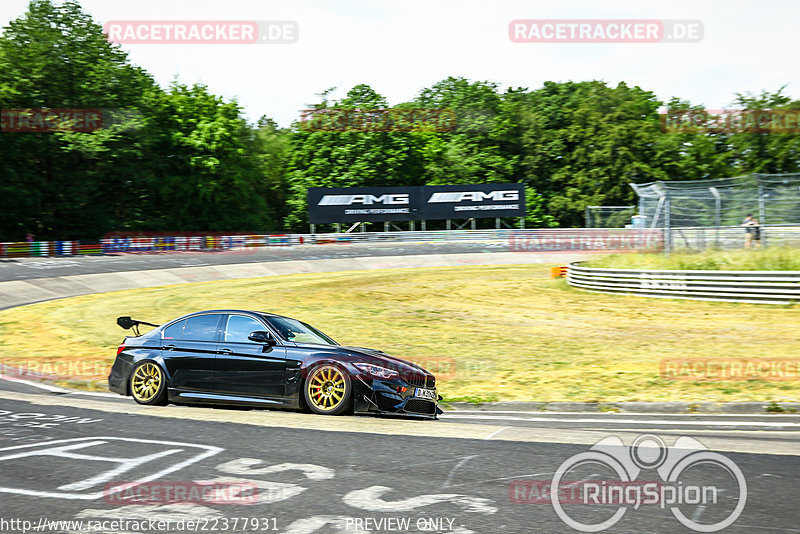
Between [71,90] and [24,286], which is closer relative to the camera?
[24,286]

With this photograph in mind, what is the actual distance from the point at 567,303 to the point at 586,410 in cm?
1364

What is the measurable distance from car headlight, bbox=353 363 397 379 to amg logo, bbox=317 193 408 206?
1896 inches

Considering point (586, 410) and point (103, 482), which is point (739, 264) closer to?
point (586, 410)

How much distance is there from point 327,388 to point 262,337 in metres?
1.12

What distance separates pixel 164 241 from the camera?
159 ft

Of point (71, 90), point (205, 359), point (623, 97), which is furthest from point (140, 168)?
point (205, 359)

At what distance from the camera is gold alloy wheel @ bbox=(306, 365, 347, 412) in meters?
9.12

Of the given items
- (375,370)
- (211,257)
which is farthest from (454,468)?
(211,257)

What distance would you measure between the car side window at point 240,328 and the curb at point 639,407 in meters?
3.00

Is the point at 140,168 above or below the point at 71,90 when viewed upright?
below

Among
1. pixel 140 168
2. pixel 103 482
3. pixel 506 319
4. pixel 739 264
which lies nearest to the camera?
pixel 103 482

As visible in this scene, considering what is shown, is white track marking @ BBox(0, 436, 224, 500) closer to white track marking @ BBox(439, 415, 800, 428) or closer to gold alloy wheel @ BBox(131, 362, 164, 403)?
gold alloy wheel @ BBox(131, 362, 164, 403)

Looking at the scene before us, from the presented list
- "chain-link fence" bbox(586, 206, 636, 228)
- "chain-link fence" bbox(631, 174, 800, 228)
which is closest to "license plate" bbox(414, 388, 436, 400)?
"chain-link fence" bbox(631, 174, 800, 228)

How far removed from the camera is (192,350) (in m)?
10.1
